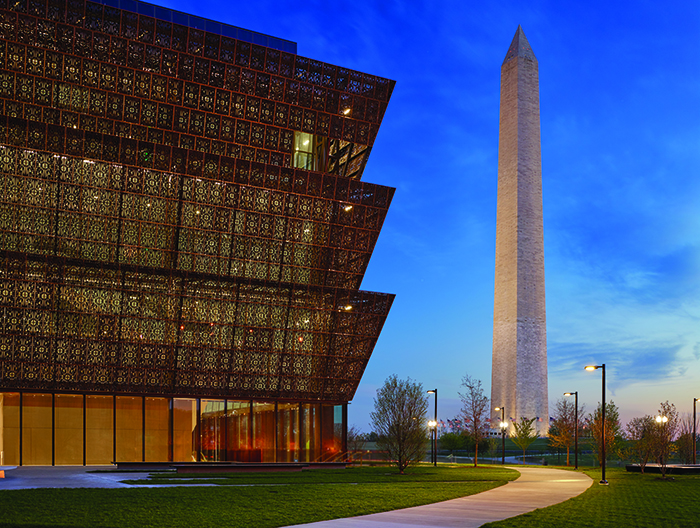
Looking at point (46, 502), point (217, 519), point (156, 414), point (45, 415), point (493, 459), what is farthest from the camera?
point (493, 459)

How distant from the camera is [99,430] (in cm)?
4191

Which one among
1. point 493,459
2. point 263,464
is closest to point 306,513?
point 263,464

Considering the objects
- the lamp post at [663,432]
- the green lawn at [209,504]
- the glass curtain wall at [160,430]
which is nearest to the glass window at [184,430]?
the glass curtain wall at [160,430]

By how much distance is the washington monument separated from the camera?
63.9 m

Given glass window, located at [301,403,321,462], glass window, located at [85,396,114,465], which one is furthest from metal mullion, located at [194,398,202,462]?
glass window, located at [301,403,321,462]

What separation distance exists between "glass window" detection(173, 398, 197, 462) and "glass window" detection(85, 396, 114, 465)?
3.79 meters

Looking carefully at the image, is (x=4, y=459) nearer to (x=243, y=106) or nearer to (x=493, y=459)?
(x=243, y=106)

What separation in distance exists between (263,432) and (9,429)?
15111 millimetres

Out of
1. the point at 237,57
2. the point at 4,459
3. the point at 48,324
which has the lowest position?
the point at 4,459

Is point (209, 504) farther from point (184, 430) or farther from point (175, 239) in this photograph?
point (184, 430)

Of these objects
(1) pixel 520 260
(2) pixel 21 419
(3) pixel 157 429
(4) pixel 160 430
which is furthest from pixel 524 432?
(2) pixel 21 419

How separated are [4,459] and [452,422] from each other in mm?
63702

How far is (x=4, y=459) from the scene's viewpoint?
3959cm

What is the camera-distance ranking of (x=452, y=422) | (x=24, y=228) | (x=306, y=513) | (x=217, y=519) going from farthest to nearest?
1. (x=452, y=422)
2. (x=24, y=228)
3. (x=306, y=513)
4. (x=217, y=519)
